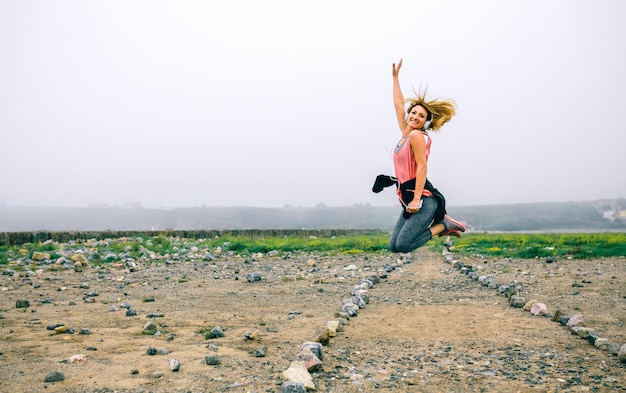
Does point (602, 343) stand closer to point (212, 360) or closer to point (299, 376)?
point (299, 376)

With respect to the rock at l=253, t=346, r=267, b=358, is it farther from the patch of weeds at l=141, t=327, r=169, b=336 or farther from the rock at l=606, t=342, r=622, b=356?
the rock at l=606, t=342, r=622, b=356

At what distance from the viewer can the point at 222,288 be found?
375 inches

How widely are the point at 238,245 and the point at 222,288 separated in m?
8.75

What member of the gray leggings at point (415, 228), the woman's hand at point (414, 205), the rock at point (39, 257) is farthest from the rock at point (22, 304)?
the rock at point (39, 257)

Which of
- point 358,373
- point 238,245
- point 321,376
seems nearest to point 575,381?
point 358,373

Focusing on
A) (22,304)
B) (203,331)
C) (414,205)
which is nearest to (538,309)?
(414,205)

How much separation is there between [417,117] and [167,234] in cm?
2136

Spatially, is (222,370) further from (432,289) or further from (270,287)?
(432,289)

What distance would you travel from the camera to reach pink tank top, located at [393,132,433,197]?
18.9 ft

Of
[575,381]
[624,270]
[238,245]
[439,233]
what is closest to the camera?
[575,381]

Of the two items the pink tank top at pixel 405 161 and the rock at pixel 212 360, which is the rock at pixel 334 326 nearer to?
the rock at pixel 212 360

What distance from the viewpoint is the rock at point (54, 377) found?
160 inches

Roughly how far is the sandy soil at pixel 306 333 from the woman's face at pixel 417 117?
254 cm

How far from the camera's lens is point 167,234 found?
25.1 meters
